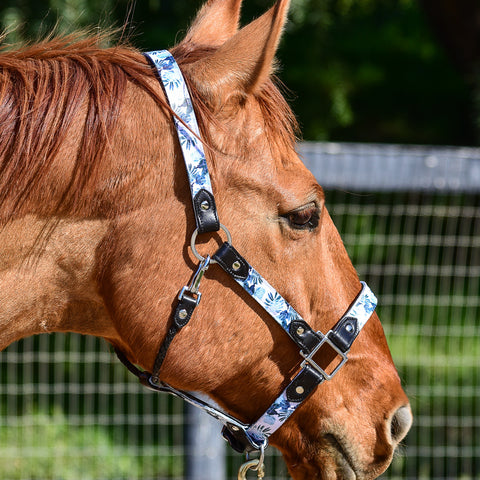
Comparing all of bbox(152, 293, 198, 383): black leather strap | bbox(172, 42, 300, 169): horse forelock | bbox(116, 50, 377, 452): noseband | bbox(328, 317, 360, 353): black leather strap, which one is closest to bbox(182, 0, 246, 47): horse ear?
bbox(172, 42, 300, 169): horse forelock

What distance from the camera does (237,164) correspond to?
1.57 meters

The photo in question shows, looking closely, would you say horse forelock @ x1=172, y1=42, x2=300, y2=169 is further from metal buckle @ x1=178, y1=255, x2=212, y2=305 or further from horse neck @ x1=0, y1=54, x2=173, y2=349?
metal buckle @ x1=178, y1=255, x2=212, y2=305

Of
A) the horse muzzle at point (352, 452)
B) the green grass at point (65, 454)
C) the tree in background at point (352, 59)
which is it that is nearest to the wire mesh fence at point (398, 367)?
the green grass at point (65, 454)

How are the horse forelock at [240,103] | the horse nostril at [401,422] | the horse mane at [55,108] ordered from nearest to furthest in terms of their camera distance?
the horse mane at [55,108], the horse forelock at [240,103], the horse nostril at [401,422]

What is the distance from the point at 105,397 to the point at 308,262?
2860 mm

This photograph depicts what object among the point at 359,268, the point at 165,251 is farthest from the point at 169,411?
the point at 165,251

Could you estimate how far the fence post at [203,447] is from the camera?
317 centimetres

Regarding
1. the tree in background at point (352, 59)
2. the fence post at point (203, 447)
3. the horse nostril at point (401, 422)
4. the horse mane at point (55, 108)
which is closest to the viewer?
the horse mane at point (55, 108)

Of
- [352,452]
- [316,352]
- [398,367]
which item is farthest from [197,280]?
[398,367]

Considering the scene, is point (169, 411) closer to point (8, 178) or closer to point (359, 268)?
point (359, 268)

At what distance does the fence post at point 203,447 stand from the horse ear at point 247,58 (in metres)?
2.04

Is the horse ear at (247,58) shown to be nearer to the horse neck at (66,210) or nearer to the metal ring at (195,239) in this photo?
the horse neck at (66,210)

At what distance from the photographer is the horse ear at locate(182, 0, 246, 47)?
1824 millimetres

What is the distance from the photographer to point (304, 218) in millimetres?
1627
